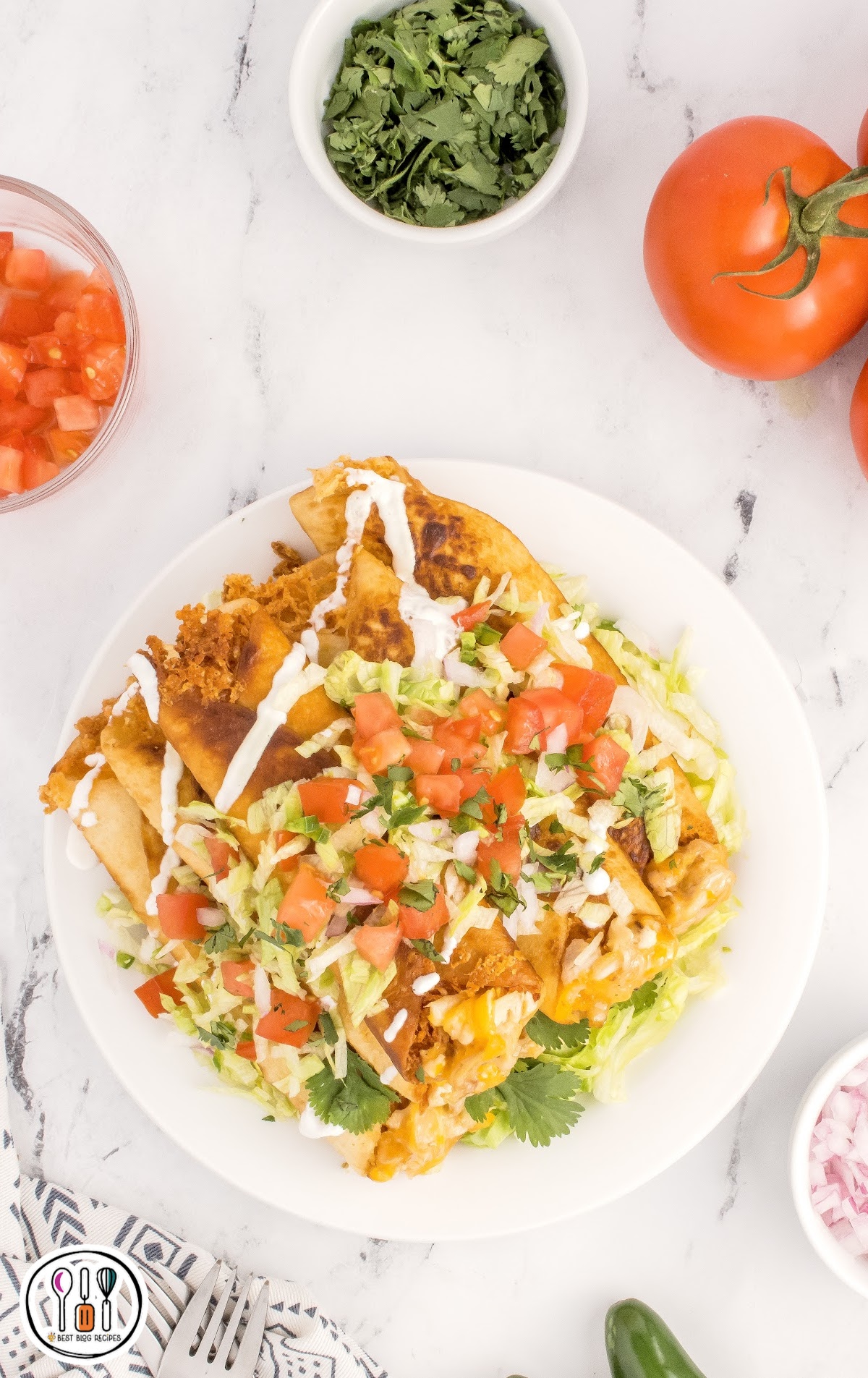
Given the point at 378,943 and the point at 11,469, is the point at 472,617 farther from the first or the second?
the point at 11,469

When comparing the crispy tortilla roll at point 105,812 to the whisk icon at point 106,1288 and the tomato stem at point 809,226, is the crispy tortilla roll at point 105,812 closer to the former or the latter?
the whisk icon at point 106,1288

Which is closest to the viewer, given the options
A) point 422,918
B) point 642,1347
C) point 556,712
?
point 422,918

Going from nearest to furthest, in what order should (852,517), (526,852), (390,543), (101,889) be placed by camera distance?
(526,852) < (390,543) < (101,889) < (852,517)

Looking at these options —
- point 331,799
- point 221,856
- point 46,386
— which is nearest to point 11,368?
point 46,386

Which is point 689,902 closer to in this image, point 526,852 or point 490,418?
point 526,852

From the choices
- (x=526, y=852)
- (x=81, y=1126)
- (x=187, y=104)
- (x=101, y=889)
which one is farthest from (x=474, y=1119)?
(x=187, y=104)

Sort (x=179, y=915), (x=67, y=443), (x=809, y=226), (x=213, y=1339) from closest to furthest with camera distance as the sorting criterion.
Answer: (x=809, y=226), (x=179, y=915), (x=213, y=1339), (x=67, y=443)
